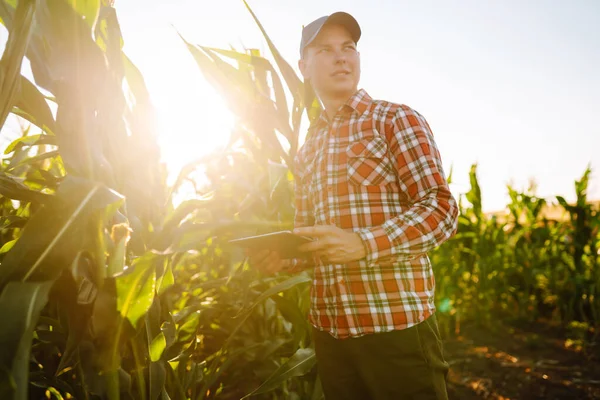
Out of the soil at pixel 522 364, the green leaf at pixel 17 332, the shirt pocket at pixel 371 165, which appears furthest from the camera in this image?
the soil at pixel 522 364

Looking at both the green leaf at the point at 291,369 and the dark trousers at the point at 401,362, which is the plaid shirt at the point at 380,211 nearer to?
the dark trousers at the point at 401,362

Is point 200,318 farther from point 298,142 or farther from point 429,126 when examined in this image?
point 429,126

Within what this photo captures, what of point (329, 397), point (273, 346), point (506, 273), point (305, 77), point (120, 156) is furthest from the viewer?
point (506, 273)

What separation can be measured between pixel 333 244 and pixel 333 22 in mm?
770

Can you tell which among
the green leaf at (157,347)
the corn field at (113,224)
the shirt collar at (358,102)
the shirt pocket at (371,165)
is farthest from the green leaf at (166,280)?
the shirt collar at (358,102)

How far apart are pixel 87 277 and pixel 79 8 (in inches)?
25.3

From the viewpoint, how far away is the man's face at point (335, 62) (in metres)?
1.17

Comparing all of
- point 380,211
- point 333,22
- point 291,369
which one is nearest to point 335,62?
point 333,22

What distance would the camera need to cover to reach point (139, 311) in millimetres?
798

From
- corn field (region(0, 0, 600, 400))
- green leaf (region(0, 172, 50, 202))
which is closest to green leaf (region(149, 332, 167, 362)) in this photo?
corn field (region(0, 0, 600, 400))

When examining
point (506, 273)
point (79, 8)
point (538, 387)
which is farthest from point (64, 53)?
point (506, 273)

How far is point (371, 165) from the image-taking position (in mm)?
1025

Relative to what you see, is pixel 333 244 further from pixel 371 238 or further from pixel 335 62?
pixel 335 62

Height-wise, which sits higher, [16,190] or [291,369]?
[16,190]
